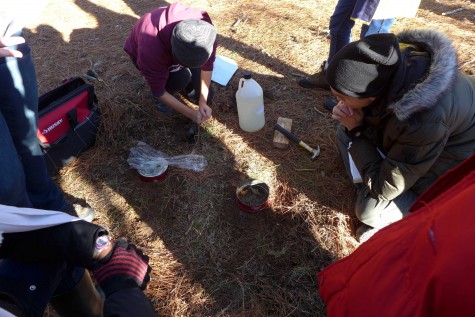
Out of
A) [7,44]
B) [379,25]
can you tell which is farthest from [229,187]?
[379,25]

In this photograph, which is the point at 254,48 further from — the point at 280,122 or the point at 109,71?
the point at 109,71

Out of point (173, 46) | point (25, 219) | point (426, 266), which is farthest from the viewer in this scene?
point (173, 46)

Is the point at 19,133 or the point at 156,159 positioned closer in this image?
the point at 19,133

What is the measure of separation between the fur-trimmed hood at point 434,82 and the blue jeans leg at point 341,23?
5.00 feet

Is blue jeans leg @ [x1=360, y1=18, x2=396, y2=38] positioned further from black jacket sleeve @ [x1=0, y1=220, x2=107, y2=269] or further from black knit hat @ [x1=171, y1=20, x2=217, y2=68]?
black jacket sleeve @ [x1=0, y1=220, x2=107, y2=269]

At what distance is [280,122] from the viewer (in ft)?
9.64

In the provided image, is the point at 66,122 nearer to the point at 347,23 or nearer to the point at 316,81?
the point at 316,81

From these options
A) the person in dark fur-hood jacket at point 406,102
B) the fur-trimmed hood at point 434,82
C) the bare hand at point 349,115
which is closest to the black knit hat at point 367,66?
the person in dark fur-hood jacket at point 406,102

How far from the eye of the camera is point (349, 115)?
2.03 meters

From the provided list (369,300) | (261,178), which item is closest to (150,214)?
(261,178)

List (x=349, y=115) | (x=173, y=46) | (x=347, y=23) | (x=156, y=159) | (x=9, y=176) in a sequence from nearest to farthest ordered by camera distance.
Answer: (x=9, y=176)
(x=349, y=115)
(x=173, y=46)
(x=156, y=159)
(x=347, y=23)

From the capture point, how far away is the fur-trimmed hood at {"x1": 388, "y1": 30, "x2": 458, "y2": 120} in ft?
4.86

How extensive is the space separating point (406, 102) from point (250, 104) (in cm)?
142

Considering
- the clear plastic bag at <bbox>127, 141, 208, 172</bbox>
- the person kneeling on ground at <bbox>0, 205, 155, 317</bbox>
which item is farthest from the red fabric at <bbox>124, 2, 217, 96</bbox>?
the person kneeling on ground at <bbox>0, 205, 155, 317</bbox>
